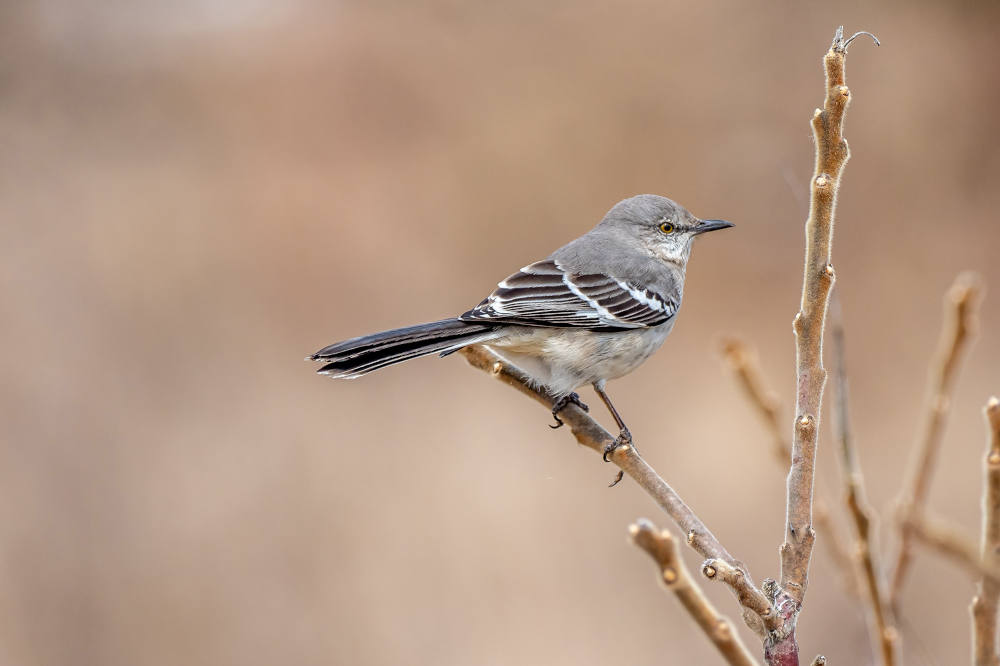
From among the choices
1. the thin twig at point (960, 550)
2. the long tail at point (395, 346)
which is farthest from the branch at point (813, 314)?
the long tail at point (395, 346)

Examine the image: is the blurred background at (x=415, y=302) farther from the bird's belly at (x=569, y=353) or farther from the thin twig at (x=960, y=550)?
the thin twig at (x=960, y=550)

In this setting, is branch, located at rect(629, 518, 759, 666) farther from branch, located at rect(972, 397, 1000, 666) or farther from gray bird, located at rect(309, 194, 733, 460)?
gray bird, located at rect(309, 194, 733, 460)

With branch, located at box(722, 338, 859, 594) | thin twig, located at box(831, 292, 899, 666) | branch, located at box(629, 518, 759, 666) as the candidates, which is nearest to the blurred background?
branch, located at box(722, 338, 859, 594)

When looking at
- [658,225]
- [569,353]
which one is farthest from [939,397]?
[658,225]

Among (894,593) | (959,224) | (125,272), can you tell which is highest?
(125,272)

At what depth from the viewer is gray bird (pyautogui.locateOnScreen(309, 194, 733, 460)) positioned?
3812 millimetres

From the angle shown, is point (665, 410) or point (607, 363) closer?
point (607, 363)

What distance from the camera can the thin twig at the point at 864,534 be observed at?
1706 mm

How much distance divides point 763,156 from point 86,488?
8.44 meters

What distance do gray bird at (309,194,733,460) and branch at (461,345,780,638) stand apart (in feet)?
0.40

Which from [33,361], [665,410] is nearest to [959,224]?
[665,410]

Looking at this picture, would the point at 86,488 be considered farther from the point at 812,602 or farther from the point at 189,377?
the point at 812,602

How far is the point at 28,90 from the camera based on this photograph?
11.7m

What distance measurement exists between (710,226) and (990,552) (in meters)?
3.54
